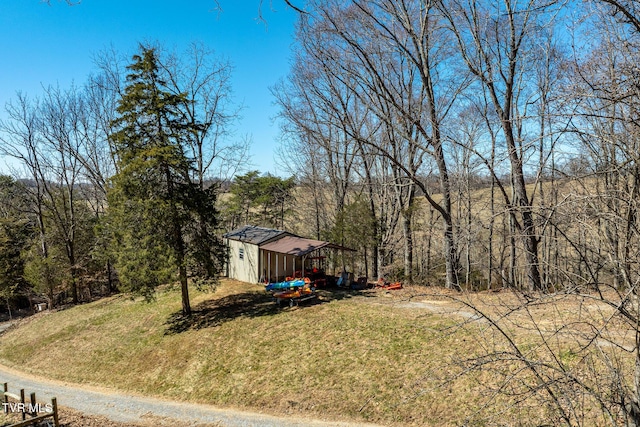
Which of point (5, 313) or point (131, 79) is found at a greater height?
point (131, 79)

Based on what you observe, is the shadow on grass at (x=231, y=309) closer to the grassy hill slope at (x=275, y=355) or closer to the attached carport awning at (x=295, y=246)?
the grassy hill slope at (x=275, y=355)

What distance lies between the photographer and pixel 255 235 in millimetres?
20562

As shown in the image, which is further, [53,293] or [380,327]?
[53,293]

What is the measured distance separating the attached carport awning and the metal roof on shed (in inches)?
13.0

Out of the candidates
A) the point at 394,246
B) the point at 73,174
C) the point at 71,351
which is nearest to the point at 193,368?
the point at 71,351

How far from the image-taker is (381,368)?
9664 mm

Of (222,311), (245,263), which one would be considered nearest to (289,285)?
(222,311)

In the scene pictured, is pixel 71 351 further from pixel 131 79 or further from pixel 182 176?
pixel 131 79

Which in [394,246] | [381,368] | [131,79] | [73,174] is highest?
[131,79]

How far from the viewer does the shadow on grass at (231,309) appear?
49.7 feet

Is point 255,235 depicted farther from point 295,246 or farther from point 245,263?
point 295,246

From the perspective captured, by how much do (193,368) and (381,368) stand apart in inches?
244

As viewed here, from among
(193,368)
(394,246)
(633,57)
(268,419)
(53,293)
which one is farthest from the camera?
(53,293)

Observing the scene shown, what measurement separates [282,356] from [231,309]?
17.7 ft
